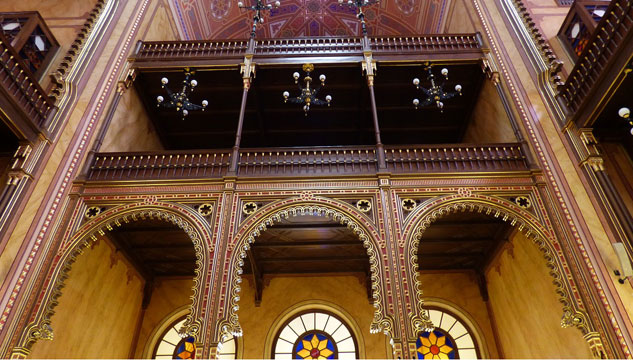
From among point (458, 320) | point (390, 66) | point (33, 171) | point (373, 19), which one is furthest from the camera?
point (373, 19)

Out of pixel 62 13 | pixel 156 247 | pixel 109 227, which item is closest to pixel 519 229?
pixel 109 227

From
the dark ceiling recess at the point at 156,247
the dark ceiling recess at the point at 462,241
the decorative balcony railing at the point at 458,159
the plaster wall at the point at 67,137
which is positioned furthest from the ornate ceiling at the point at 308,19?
the dark ceiling recess at the point at 462,241

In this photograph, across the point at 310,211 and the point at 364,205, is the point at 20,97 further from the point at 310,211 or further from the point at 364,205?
the point at 364,205

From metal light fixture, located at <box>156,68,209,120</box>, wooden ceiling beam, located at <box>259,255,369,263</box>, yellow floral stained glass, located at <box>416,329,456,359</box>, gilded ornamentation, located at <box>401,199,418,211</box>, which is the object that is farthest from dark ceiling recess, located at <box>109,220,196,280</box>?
yellow floral stained glass, located at <box>416,329,456,359</box>

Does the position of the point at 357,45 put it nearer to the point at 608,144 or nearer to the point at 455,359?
the point at 608,144

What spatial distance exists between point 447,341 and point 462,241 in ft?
9.34

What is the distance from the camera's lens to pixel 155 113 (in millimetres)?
11578

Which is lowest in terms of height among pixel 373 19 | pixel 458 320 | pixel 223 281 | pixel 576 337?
pixel 576 337

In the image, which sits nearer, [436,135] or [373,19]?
[436,135]

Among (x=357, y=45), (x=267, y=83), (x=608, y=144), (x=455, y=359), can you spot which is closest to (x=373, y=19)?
(x=357, y=45)

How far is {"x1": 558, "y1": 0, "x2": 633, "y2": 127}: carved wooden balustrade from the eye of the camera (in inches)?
254

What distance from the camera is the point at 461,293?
1130cm

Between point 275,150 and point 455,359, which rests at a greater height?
point 275,150

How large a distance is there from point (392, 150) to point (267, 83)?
4.22 m
